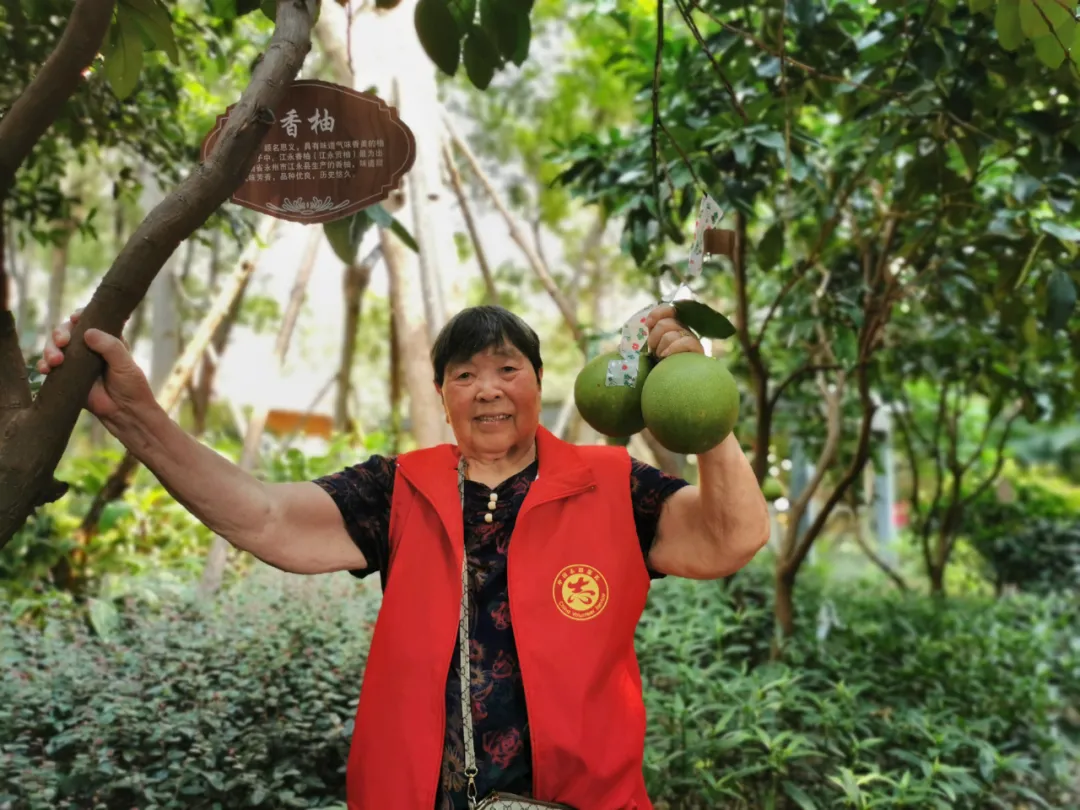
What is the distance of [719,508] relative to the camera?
5.35 feet

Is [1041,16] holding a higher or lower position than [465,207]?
lower

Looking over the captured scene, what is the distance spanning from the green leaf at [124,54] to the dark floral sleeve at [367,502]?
797mm

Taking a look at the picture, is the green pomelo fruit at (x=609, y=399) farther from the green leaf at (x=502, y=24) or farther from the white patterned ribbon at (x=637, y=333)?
the green leaf at (x=502, y=24)

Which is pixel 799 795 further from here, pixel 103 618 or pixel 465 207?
pixel 465 207

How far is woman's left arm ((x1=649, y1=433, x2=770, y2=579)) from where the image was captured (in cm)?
160

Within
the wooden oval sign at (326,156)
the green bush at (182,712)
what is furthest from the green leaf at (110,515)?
the wooden oval sign at (326,156)

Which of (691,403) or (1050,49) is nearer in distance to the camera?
(691,403)

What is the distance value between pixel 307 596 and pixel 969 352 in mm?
3471

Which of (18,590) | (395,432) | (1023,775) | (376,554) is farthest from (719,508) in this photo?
(395,432)

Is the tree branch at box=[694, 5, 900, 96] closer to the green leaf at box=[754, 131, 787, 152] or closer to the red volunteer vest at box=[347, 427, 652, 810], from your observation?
the green leaf at box=[754, 131, 787, 152]

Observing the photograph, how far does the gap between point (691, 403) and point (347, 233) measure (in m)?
0.92

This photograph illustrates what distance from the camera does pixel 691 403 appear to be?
139 cm

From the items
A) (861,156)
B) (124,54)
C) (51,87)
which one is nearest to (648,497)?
(51,87)

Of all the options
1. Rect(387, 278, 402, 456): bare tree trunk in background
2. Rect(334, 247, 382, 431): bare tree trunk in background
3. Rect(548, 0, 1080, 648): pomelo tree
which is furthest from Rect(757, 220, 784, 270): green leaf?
Rect(334, 247, 382, 431): bare tree trunk in background
